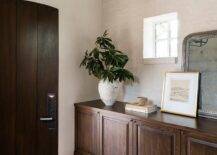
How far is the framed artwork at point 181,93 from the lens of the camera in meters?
2.00

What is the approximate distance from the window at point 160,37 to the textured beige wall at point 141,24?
6cm

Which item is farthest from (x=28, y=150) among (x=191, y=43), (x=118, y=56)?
(x=191, y=43)

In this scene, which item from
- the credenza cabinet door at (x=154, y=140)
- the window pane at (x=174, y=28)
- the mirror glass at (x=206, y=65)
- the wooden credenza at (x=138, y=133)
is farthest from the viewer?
Result: the window pane at (x=174, y=28)

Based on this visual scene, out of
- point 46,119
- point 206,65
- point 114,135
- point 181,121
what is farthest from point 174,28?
point 46,119

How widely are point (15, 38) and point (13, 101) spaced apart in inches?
24.8

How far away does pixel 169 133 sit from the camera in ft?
5.81

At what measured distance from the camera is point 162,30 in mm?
2564

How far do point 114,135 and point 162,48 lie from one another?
118 centimetres

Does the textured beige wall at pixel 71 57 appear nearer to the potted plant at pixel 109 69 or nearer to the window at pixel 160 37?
the potted plant at pixel 109 69

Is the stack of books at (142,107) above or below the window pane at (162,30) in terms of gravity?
below

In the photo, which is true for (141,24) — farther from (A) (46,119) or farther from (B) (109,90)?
(A) (46,119)

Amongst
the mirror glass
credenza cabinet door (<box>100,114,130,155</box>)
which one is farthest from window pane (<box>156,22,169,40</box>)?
credenza cabinet door (<box>100,114,130,155</box>)

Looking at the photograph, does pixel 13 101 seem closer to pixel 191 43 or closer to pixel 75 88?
pixel 75 88

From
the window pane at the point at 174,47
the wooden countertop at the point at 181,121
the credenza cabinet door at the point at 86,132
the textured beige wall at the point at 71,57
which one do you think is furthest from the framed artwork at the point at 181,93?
the textured beige wall at the point at 71,57
